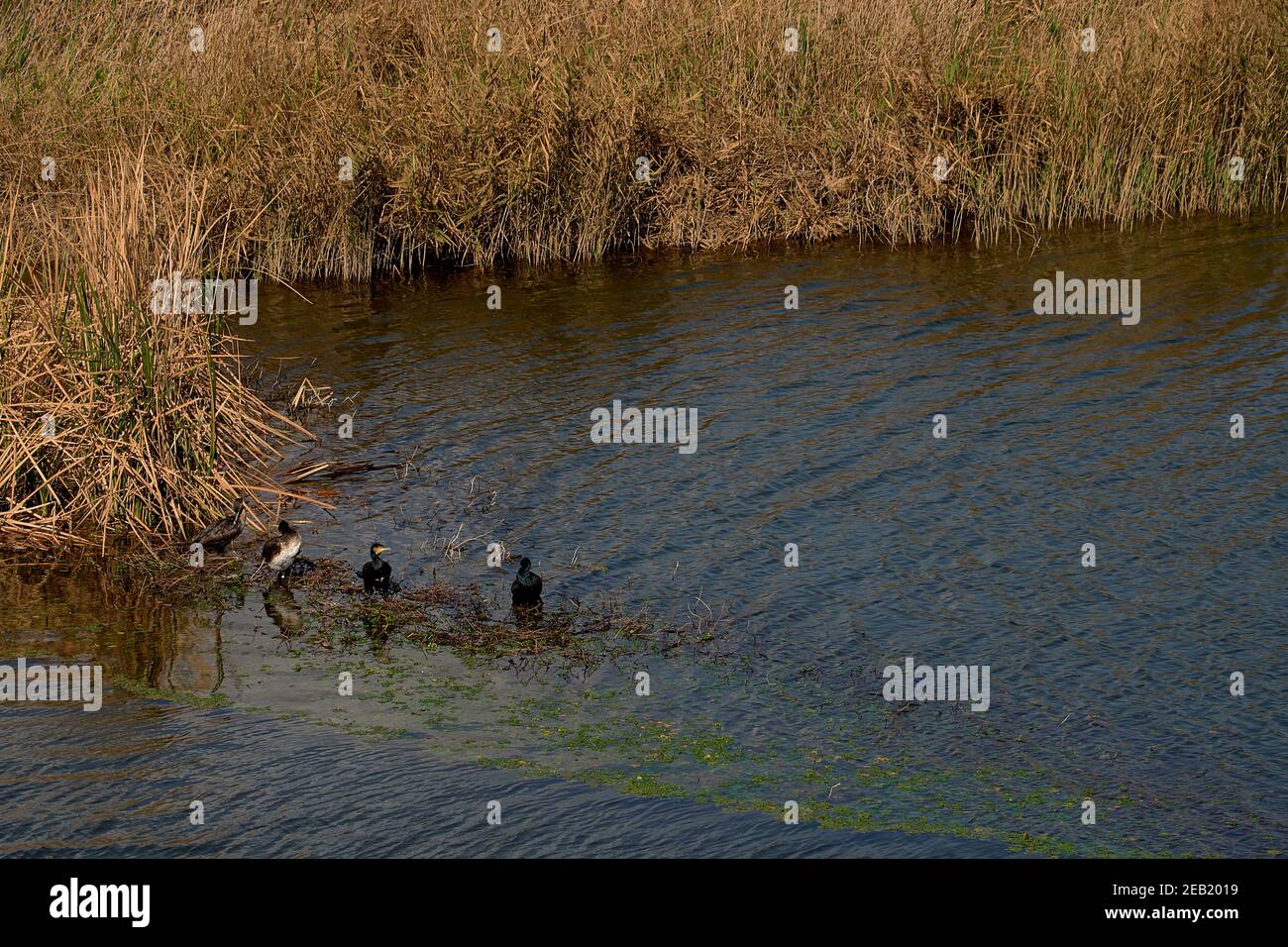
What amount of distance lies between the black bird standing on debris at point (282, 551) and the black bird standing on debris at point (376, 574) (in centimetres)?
53

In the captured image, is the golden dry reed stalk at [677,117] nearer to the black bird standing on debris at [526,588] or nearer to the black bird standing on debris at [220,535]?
the black bird standing on debris at [220,535]

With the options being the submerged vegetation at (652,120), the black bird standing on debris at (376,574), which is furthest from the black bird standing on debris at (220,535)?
the submerged vegetation at (652,120)

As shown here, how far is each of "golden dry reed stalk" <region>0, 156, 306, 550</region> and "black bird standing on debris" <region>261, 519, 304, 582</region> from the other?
48.6 inches

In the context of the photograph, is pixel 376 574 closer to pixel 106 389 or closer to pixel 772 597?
pixel 772 597

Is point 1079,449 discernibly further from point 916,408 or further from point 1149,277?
point 1149,277

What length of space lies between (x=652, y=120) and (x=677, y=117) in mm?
327

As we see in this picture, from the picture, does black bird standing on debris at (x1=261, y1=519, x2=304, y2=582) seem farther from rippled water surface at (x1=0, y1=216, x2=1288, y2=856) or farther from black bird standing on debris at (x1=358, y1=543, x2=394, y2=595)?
black bird standing on debris at (x1=358, y1=543, x2=394, y2=595)

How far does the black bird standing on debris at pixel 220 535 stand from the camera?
428 inches

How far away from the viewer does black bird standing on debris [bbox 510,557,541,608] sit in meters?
9.79

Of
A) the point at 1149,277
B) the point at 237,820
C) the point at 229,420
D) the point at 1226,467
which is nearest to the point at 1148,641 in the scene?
the point at 1226,467

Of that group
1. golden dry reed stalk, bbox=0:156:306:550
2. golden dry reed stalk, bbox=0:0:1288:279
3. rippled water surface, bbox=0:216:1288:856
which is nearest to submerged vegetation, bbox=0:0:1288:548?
golden dry reed stalk, bbox=0:0:1288:279

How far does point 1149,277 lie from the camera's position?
17766 mm
